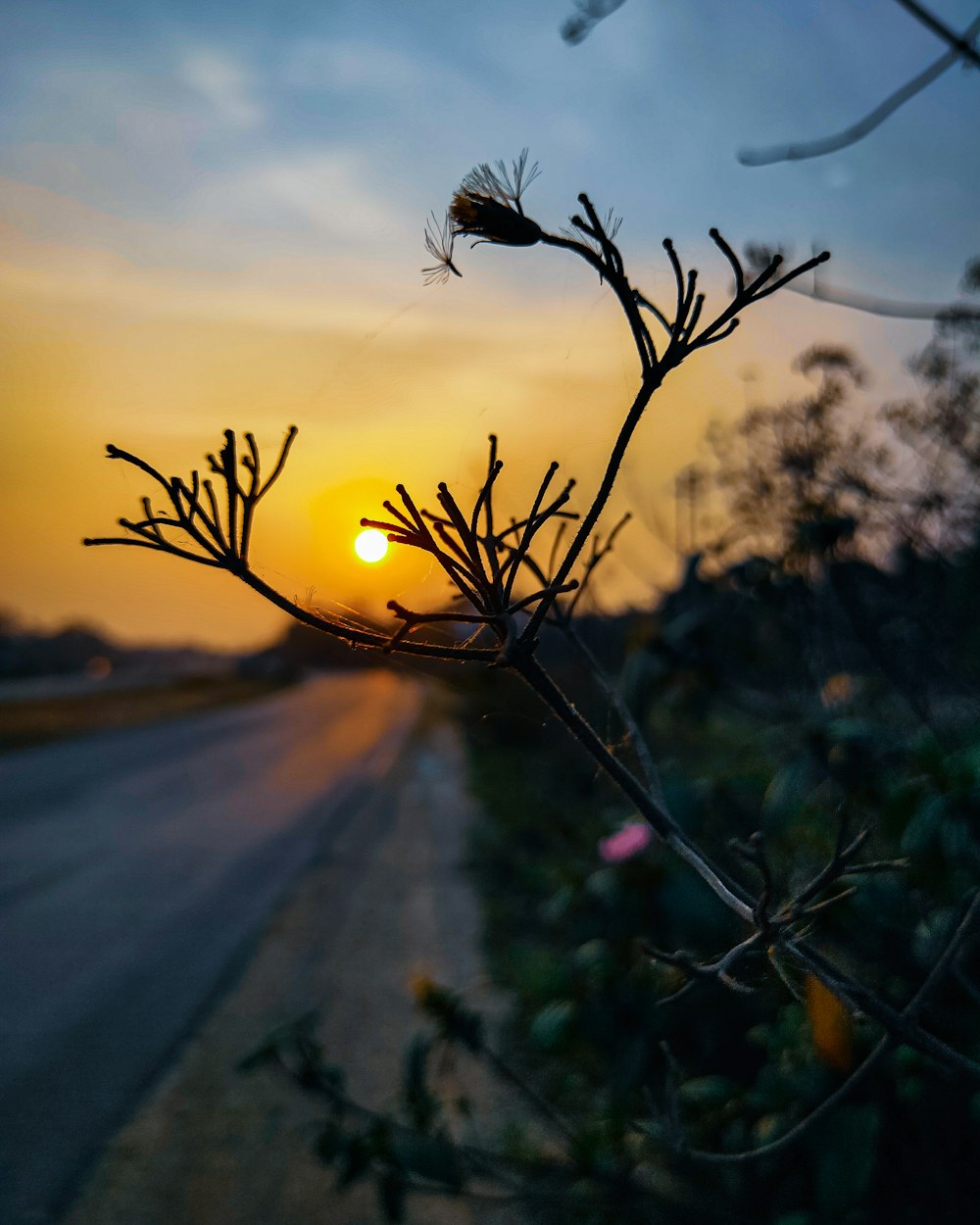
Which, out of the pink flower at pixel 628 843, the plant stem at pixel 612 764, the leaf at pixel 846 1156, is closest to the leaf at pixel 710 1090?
the leaf at pixel 846 1156

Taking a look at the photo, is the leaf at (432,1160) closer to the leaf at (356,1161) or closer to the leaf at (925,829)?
the leaf at (356,1161)

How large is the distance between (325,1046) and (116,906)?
387 cm

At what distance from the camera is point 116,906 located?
848 centimetres

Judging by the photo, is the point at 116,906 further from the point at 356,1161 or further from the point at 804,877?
the point at 804,877

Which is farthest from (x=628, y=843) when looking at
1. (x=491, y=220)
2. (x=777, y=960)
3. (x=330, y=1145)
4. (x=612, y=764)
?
(x=491, y=220)

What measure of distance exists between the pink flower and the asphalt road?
2.45 m

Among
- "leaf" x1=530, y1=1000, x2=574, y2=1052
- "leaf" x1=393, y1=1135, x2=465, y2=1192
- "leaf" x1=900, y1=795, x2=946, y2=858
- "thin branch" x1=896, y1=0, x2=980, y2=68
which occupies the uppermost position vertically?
"thin branch" x1=896, y1=0, x2=980, y2=68

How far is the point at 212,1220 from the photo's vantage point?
12.2 feet

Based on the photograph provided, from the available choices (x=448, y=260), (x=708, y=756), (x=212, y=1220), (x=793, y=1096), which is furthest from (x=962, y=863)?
(x=708, y=756)

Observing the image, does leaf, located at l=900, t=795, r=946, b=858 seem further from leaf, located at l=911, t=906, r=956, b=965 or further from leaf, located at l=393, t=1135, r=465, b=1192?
leaf, located at l=393, t=1135, r=465, b=1192

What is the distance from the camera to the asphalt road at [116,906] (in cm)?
479

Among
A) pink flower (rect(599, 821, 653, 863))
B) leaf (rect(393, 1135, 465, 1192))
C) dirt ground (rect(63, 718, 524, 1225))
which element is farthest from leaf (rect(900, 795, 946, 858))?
dirt ground (rect(63, 718, 524, 1225))

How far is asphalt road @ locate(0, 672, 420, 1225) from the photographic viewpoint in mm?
4785

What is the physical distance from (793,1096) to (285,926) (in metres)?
5.99
